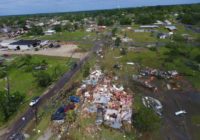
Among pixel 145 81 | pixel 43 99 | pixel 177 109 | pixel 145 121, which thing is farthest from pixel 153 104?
pixel 43 99

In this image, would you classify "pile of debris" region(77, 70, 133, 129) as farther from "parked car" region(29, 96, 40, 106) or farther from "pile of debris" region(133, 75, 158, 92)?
"parked car" region(29, 96, 40, 106)

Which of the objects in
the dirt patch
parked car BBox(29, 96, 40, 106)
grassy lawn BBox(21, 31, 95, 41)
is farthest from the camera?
grassy lawn BBox(21, 31, 95, 41)

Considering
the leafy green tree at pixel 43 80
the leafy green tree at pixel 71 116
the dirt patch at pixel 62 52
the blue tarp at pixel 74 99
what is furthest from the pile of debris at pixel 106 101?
the dirt patch at pixel 62 52

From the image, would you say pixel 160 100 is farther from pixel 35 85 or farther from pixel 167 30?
pixel 167 30

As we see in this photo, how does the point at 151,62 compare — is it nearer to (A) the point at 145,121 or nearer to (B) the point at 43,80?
(B) the point at 43,80

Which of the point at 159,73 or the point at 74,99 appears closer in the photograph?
the point at 74,99

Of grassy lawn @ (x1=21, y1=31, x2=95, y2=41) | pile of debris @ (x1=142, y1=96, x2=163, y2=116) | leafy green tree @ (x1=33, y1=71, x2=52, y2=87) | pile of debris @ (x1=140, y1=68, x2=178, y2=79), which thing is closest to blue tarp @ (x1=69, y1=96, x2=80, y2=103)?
leafy green tree @ (x1=33, y1=71, x2=52, y2=87)

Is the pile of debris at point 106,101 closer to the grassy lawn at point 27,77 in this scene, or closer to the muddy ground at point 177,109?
the muddy ground at point 177,109
